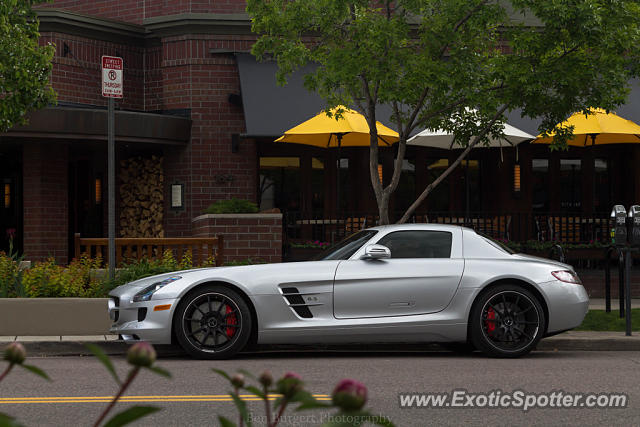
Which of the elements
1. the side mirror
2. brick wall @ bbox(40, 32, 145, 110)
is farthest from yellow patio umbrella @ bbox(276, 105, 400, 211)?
the side mirror

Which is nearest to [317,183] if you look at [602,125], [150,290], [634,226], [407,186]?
[407,186]

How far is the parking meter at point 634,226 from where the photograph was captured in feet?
A: 39.2

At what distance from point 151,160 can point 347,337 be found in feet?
37.6

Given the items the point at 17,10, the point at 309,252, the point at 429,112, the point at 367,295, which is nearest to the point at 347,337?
the point at 367,295

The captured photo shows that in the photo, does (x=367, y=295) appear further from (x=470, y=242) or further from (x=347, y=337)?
(x=470, y=242)

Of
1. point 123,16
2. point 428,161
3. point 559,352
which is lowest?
point 559,352

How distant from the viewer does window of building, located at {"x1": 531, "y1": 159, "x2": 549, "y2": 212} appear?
67.5ft

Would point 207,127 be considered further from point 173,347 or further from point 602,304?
point 173,347

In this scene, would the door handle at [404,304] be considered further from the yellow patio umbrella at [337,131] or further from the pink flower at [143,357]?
the pink flower at [143,357]

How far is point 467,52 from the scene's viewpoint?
1293 cm

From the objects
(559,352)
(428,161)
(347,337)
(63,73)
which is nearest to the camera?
(347,337)

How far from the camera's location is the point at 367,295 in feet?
31.0

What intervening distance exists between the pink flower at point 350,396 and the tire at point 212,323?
27.2ft

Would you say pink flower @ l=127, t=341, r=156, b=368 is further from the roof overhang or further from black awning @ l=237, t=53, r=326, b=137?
the roof overhang
